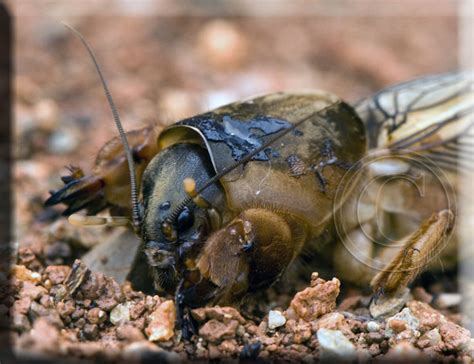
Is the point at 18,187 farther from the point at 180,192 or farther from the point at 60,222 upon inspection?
the point at 180,192

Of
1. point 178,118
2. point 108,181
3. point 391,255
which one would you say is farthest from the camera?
point 178,118

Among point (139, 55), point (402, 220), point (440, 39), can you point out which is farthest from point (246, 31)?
point (402, 220)

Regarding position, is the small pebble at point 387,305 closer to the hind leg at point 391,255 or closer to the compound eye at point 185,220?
the hind leg at point 391,255

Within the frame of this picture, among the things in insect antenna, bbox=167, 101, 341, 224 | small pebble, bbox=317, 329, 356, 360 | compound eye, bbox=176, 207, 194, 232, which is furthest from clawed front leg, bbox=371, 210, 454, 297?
compound eye, bbox=176, 207, 194, 232

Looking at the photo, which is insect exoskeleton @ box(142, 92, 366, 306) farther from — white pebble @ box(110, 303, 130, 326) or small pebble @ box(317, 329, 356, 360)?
small pebble @ box(317, 329, 356, 360)

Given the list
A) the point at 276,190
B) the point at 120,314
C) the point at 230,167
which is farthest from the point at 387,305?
the point at 120,314

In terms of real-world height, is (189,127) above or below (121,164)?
above

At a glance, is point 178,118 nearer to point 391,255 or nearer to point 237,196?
point 237,196
